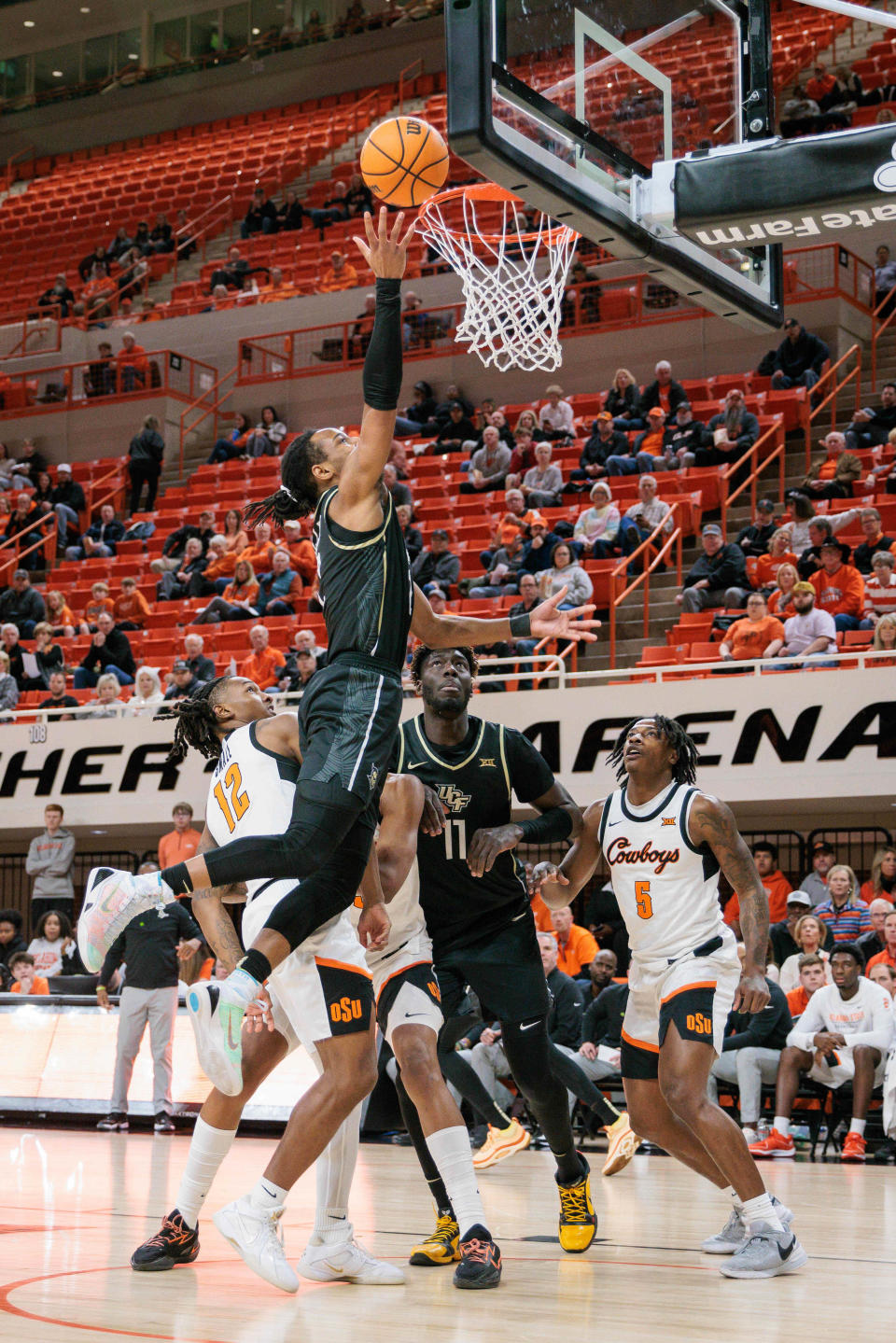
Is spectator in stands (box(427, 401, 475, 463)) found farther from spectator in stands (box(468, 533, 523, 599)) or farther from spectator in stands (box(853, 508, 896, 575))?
spectator in stands (box(853, 508, 896, 575))

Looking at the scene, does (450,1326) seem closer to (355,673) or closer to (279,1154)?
(279,1154)

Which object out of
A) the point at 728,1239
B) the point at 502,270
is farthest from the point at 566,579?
the point at 728,1239

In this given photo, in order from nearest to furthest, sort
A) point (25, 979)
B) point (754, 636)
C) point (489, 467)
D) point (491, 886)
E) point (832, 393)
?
1. point (491, 886)
2. point (25, 979)
3. point (754, 636)
4. point (832, 393)
5. point (489, 467)

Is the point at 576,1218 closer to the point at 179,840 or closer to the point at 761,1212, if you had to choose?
the point at 761,1212

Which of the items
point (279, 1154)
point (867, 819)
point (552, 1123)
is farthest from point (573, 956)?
point (279, 1154)

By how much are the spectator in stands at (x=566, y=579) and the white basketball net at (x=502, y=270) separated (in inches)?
186

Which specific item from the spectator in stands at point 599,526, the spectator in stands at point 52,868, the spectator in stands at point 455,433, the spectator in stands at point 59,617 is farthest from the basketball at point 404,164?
the spectator in stands at point 455,433

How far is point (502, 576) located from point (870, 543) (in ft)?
12.2

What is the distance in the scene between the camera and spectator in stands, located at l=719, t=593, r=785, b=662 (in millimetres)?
13742

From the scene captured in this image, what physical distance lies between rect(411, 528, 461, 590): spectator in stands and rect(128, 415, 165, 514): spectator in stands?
299 inches

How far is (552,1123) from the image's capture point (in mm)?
5652

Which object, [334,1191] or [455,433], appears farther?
[455,433]

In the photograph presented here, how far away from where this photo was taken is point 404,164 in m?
5.77

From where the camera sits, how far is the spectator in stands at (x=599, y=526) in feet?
53.5
